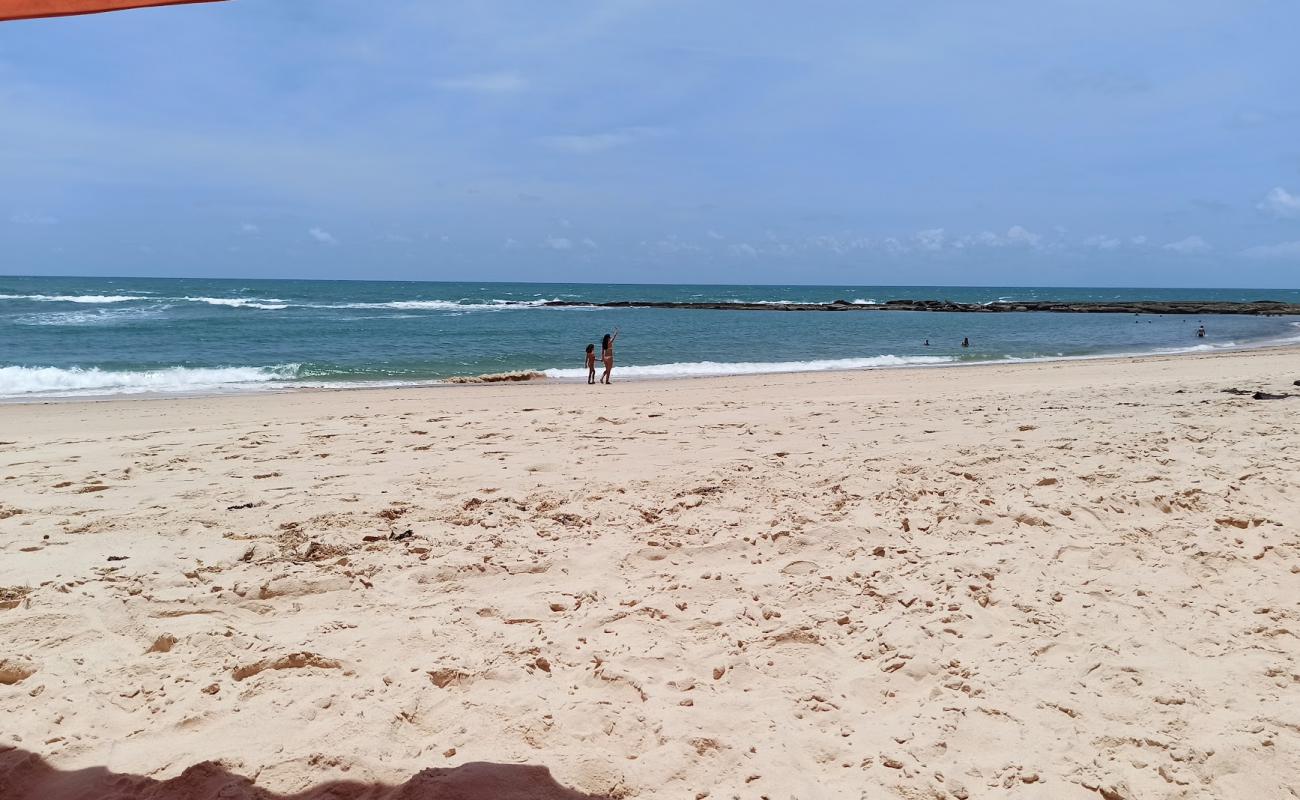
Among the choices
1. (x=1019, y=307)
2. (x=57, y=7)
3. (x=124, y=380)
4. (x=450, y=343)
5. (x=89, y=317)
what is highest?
(x=1019, y=307)

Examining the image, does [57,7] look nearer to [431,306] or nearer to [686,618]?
[686,618]

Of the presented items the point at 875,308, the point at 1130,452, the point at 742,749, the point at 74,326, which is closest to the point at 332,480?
the point at 742,749

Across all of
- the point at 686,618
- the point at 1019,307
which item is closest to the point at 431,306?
the point at 1019,307

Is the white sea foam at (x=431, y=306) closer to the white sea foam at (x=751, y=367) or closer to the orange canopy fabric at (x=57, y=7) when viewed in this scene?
the white sea foam at (x=751, y=367)

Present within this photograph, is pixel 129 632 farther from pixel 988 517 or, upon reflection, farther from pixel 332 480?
pixel 988 517

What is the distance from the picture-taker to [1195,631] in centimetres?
335

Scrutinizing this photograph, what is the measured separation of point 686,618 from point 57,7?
2963 millimetres

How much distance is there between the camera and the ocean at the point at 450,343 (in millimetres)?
20391

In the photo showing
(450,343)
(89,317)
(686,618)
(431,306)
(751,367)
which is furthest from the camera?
(431,306)

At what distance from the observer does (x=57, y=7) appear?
205cm

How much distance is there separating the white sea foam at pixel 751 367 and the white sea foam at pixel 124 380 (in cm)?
734

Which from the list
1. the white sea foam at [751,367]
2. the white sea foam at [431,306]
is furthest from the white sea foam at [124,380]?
the white sea foam at [431,306]

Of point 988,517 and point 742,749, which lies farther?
point 988,517

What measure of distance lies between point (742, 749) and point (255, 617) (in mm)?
2232
